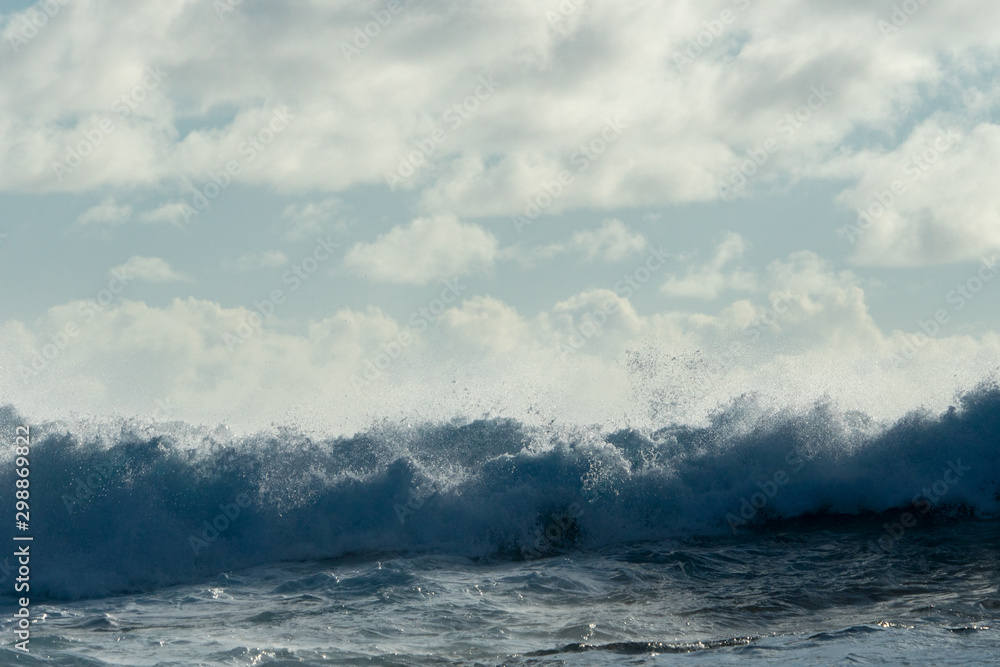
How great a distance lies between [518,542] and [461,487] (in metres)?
1.56

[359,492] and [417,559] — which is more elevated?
[359,492]

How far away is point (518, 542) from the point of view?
538 inches

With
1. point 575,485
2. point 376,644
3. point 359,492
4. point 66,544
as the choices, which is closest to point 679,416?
point 575,485

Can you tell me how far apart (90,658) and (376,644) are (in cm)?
271

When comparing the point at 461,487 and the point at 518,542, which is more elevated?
the point at 461,487

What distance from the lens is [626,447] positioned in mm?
15648

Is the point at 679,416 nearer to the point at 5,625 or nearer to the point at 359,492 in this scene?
A: the point at 359,492

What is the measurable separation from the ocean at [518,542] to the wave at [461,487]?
1.5 inches

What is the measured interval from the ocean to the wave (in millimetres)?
39

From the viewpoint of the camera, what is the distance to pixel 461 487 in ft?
48.3

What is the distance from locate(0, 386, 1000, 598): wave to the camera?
545 inches

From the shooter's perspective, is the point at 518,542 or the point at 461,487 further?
the point at 461,487

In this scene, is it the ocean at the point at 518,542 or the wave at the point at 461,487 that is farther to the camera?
the wave at the point at 461,487

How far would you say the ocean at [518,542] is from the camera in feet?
28.6
